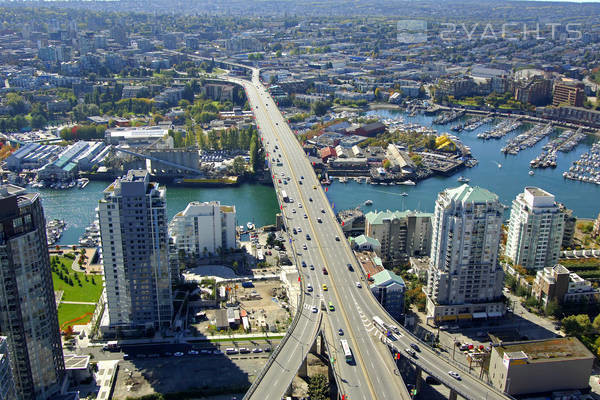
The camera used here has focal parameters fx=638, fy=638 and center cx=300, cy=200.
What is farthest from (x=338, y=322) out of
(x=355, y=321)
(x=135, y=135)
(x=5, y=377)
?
(x=135, y=135)

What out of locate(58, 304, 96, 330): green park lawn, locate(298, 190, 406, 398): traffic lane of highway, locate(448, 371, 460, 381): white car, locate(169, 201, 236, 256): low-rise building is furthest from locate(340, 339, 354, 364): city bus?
locate(169, 201, 236, 256): low-rise building

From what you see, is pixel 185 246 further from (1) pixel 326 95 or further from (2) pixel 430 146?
(1) pixel 326 95

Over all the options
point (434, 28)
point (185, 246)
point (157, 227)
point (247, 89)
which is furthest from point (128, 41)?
point (157, 227)

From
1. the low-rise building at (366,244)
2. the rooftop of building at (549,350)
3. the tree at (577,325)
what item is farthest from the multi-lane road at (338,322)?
the tree at (577,325)

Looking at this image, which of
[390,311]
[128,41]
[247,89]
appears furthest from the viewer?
[128,41]

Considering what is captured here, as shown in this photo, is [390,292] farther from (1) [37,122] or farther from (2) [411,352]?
(1) [37,122]

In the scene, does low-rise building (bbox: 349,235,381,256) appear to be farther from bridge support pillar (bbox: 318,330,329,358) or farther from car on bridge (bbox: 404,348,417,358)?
car on bridge (bbox: 404,348,417,358)

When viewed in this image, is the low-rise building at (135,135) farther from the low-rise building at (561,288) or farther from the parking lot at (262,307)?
the low-rise building at (561,288)

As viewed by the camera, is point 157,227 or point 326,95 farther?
point 326,95
